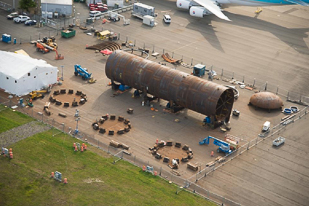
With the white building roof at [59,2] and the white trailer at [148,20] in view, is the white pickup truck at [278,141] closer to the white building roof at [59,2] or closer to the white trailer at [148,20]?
the white trailer at [148,20]

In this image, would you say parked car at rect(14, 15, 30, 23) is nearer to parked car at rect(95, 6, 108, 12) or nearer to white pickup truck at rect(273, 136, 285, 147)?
parked car at rect(95, 6, 108, 12)

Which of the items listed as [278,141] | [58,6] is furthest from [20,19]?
[278,141]

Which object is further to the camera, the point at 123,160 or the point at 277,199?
the point at 123,160

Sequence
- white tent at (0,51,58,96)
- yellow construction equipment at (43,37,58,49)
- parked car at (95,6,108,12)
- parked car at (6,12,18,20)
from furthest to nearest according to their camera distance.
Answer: parked car at (95,6,108,12), parked car at (6,12,18,20), yellow construction equipment at (43,37,58,49), white tent at (0,51,58,96)


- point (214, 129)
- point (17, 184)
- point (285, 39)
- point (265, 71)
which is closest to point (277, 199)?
point (214, 129)

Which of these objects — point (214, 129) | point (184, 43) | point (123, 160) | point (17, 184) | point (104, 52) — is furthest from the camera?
point (184, 43)

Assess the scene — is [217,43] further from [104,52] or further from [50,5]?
[50,5]

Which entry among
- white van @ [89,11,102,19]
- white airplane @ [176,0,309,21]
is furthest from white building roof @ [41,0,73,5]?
white airplane @ [176,0,309,21]
